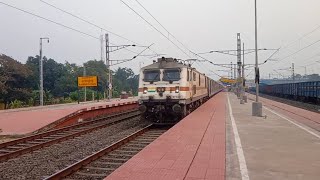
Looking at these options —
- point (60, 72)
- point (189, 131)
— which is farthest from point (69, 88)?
point (189, 131)

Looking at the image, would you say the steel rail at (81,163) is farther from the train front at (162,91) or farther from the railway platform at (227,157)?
the train front at (162,91)

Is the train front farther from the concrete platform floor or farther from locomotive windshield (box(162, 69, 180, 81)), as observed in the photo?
the concrete platform floor

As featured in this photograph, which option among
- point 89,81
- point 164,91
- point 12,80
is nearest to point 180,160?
point 164,91

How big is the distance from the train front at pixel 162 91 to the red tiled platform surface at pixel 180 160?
490 centimetres

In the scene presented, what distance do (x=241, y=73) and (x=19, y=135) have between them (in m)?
25.7

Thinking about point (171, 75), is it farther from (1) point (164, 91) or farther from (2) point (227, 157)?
(2) point (227, 157)

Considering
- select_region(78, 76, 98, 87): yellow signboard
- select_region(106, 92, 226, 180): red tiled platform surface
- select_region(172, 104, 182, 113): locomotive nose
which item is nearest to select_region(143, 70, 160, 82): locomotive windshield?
select_region(172, 104, 182, 113): locomotive nose

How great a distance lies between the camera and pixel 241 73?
119 ft

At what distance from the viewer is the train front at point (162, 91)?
17.3 m

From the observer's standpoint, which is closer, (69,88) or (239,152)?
(239,152)

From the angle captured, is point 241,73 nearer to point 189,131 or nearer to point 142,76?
point 142,76

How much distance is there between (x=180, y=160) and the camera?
26.9 ft

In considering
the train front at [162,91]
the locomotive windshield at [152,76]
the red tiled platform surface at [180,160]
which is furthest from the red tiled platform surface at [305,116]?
the locomotive windshield at [152,76]

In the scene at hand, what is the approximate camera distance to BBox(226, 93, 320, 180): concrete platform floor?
7000 mm
